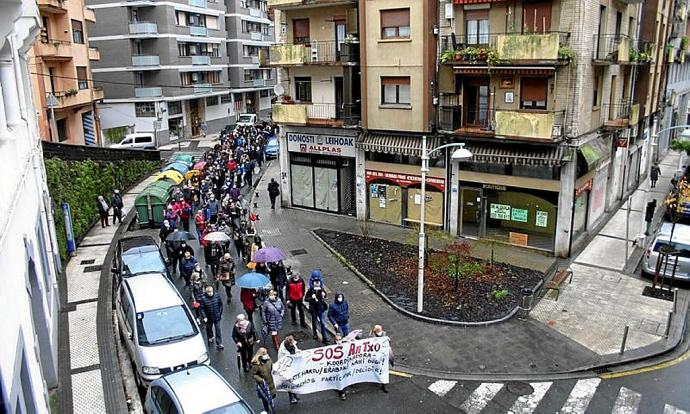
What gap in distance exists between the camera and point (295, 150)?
29.1 metres

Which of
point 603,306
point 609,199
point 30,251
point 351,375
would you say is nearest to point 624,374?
point 603,306

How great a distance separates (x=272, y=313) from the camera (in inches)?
575

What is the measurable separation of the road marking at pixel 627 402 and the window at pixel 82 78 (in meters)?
41.3

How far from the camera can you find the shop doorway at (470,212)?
23609mm

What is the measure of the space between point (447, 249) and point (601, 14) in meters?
11.4

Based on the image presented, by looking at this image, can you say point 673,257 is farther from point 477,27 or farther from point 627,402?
point 477,27

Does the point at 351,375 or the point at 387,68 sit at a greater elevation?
the point at 387,68

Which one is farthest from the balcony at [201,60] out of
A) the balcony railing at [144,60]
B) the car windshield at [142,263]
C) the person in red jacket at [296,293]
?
the person in red jacket at [296,293]

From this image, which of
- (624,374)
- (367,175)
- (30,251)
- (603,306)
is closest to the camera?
(30,251)

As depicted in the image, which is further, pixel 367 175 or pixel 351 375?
pixel 367 175

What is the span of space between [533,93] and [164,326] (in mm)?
15841

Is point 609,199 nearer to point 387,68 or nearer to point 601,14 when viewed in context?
point 601,14

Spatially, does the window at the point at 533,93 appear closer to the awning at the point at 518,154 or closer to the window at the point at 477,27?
the awning at the point at 518,154

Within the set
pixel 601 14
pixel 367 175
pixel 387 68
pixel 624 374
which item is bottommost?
pixel 624 374
